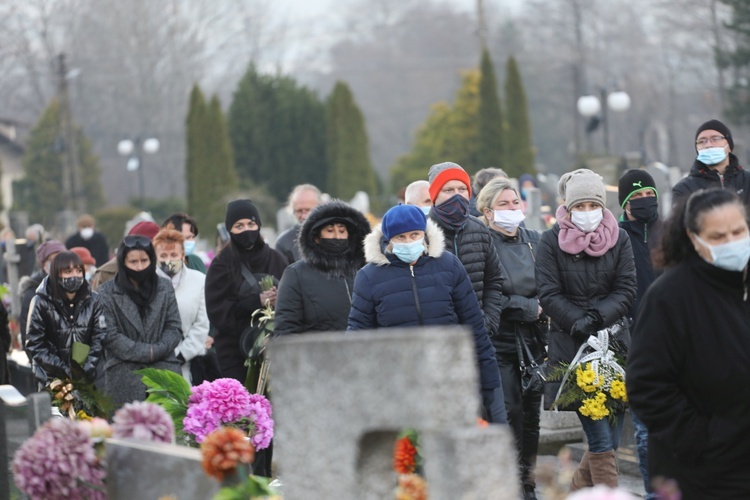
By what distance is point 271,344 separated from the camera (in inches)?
164

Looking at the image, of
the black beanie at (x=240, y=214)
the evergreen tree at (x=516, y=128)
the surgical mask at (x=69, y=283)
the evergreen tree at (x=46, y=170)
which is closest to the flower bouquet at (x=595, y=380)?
the black beanie at (x=240, y=214)

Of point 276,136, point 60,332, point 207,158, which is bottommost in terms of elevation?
point 60,332

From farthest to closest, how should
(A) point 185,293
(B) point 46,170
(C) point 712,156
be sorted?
1. (B) point 46,170
2. (A) point 185,293
3. (C) point 712,156

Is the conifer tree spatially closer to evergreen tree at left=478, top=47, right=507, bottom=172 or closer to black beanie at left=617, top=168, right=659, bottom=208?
evergreen tree at left=478, top=47, right=507, bottom=172

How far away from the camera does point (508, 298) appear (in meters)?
8.45

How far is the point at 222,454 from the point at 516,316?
4324 millimetres

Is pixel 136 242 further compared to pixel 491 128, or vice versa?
pixel 491 128

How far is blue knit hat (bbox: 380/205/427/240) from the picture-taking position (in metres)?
6.95

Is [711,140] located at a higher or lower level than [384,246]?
higher

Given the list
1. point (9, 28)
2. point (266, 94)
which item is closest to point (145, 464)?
point (266, 94)

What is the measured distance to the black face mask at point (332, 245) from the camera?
802 cm

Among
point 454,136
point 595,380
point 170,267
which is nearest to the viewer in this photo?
point 595,380

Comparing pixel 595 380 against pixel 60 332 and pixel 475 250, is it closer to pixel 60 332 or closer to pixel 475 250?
pixel 475 250

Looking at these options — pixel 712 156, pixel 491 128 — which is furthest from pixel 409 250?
pixel 491 128
